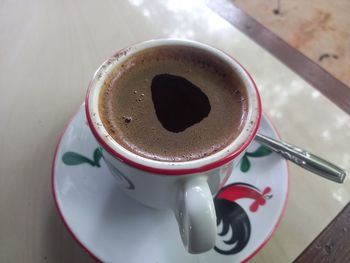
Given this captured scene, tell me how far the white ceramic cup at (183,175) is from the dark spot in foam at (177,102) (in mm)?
75

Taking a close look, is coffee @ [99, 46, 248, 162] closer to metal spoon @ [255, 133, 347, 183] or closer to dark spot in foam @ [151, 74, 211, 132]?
dark spot in foam @ [151, 74, 211, 132]

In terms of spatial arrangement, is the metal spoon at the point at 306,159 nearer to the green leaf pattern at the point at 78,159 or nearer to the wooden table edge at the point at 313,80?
the wooden table edge at the point at 313,80

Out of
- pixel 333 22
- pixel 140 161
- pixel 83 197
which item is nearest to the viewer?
pixel 140 161

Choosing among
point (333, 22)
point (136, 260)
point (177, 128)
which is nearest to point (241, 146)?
point (177, 128)

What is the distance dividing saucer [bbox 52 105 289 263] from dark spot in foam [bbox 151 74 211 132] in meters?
0.14

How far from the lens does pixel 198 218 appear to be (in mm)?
417

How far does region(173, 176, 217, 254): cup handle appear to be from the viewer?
42cm

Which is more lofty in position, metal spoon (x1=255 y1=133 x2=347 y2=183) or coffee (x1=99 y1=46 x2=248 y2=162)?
coffee (x1=99 y1=46 x2=248 y2=162)

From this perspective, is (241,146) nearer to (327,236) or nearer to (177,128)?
(177,128)

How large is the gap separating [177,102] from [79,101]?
240mm

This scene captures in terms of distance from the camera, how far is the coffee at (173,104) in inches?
20.8

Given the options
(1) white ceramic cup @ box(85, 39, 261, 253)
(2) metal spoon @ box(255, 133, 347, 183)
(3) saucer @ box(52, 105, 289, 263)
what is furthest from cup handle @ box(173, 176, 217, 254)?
(2) metal spoon @ box(255, 133, 347, 183)

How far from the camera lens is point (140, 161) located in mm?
458

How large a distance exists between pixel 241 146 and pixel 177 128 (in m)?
0.11
